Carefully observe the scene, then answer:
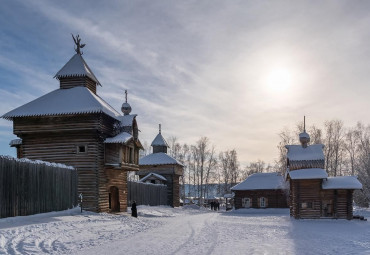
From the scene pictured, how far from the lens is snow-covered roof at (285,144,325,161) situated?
3198cm

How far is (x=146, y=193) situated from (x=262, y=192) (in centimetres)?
1476

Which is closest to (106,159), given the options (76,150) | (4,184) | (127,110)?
(76,150)

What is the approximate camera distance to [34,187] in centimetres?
1777

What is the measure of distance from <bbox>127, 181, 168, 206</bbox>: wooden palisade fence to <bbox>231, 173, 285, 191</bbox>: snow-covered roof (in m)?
8.60

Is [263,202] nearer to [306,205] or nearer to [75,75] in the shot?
[306,205]

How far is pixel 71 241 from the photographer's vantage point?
12703 mm

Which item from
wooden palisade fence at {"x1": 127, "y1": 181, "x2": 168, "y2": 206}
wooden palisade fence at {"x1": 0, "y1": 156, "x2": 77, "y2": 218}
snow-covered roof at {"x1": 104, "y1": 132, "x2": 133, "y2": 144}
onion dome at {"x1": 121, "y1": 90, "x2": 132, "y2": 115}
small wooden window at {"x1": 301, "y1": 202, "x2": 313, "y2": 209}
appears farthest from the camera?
wooden palisade fence at {"x1": 127, "y1": 181, "x2": 168, "y2": 206}

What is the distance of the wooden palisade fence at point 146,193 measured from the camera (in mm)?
34688

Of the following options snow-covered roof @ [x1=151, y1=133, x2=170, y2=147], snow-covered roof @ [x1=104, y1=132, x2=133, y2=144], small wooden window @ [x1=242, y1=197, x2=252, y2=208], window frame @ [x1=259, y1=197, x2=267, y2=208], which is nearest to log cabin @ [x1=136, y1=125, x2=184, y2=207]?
snow-covered roof @ [x1=151, y1=133, x2=170, y2=147]

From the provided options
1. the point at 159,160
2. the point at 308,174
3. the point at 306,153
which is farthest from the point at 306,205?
the point at 159,160

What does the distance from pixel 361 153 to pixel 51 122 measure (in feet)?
145

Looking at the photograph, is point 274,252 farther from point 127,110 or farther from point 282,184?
point 282,184

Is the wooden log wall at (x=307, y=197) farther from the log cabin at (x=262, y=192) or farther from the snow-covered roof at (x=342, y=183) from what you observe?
the log cabin at (x=262, y=192)

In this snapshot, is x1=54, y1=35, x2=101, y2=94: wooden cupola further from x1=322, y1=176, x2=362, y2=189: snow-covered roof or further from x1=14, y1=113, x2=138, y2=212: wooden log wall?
x1=322, y1=176, x2=362, y2=189: snow-covered roof
